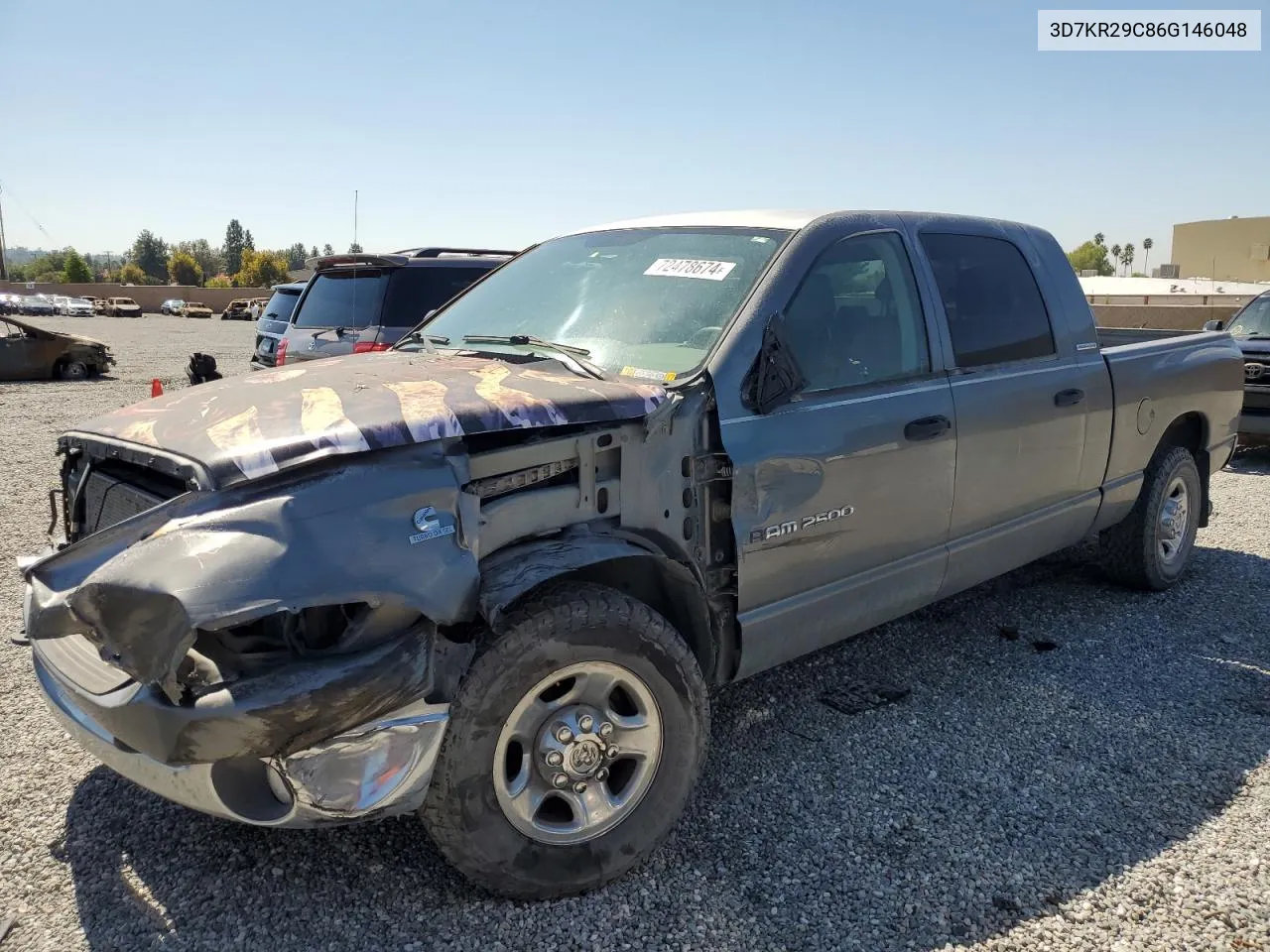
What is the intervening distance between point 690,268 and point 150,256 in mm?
142046

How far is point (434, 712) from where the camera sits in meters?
2.30

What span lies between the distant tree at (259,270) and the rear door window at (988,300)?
342 feet

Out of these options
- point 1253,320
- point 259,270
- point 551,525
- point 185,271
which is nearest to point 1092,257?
point 259,270

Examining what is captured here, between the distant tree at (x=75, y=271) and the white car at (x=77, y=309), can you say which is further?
the distant tree at (x=75, y=271)

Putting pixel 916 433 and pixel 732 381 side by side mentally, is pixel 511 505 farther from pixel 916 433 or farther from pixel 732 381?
pixel 916 433

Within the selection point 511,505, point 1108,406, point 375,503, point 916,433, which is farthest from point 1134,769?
point 375,503

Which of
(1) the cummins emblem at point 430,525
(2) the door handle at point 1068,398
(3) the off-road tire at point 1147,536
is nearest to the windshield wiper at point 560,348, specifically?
(1) the cummins emblem at point 430,525

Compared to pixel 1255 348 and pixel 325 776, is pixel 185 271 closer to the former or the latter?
pixel 1255 348

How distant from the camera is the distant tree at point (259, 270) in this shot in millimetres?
101938

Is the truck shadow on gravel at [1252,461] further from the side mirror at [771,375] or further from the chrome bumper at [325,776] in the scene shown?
the chrome bumper at [325,776]

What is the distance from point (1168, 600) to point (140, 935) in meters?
5.14

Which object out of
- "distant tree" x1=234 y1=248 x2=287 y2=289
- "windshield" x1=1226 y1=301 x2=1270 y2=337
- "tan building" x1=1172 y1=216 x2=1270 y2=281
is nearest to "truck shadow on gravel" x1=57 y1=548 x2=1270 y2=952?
"windshield" x1=1226 y1=301 x2=1270 y2=337

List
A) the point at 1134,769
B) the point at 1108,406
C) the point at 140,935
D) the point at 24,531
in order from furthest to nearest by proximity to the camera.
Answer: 1. the point at 24,531
2. the point at 1108,406
3. the point at 1134,769
4. the point at 140,935

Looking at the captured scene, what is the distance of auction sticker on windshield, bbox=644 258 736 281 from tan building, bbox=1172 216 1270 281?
92356 mm
